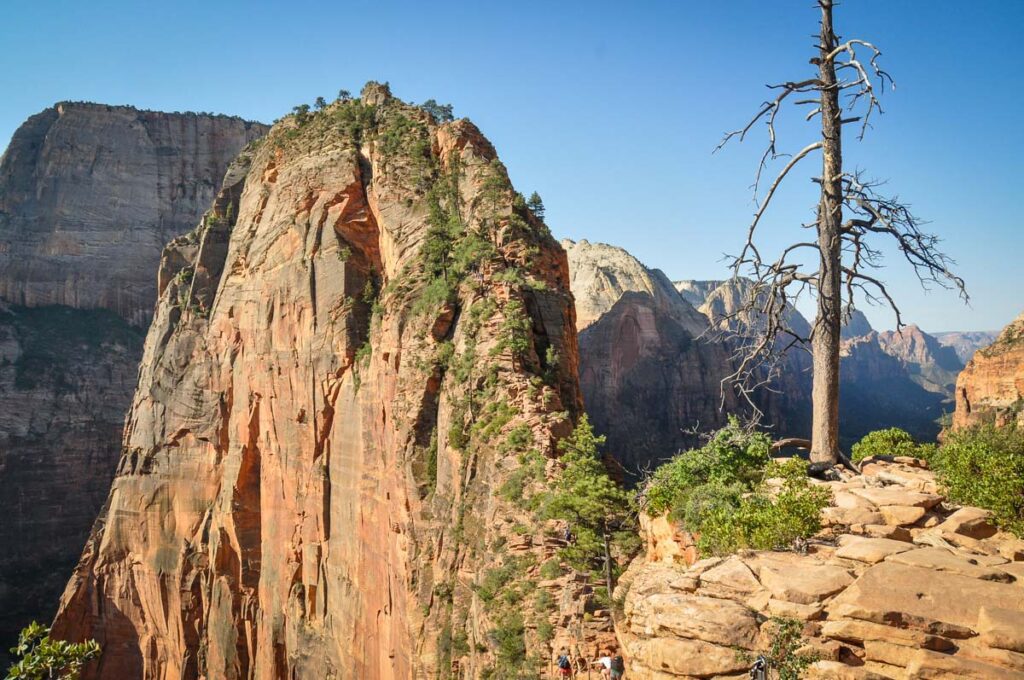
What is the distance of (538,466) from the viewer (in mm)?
24391

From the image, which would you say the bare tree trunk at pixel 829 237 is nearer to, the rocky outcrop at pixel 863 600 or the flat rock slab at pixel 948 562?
the rocky outcrop at pixel 863 600

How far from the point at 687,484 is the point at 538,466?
921 cm

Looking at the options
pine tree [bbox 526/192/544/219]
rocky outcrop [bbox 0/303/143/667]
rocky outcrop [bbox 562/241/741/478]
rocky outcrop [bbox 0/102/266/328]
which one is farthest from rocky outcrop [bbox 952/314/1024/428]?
rocky outcrop [bbox 0/303/143/667]

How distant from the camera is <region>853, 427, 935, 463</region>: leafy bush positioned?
59.3ft

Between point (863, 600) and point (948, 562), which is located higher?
point (948, 562)

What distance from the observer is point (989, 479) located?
12.3m

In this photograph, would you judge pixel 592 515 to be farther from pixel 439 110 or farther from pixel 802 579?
pixel 439 110

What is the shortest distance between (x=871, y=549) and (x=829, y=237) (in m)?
6.19

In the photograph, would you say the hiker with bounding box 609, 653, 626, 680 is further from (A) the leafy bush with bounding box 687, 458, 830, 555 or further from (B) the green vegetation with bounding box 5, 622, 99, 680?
(B) the green vegetation with bounding box 5, 622, 99, 680

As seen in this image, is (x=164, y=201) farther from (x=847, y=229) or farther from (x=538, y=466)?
A: (x=847, y=229)

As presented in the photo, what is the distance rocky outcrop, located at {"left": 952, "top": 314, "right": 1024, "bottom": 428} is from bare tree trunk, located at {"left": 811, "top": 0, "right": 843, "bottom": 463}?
288ft

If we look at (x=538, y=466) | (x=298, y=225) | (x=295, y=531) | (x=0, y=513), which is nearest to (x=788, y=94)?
(x=538, y=466)

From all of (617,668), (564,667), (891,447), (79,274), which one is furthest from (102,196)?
(891,447)

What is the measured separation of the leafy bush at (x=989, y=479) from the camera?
11875 millimetres
